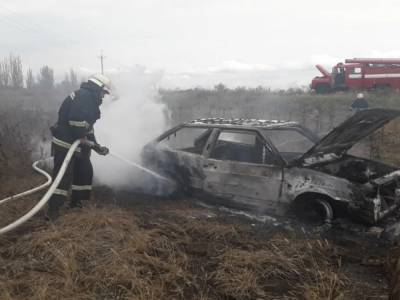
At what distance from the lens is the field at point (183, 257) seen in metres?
3.39

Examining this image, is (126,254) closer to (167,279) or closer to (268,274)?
(167,279)

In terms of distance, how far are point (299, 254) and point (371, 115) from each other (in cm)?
191

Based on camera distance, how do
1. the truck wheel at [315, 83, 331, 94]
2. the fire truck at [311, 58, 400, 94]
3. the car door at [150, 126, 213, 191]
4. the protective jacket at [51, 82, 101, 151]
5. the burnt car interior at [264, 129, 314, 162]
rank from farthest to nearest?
the truck wheel at [315, 83, 331, 94] → the fire truck at [311, 58, 400, 94] → the car door at [150, 126, 213, 191] → the burnt car interior at [264, 129, 314, 162] → the protective jacket at [51, 82, 101, 151]

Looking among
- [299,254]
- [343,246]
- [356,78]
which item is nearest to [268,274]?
[299,254]

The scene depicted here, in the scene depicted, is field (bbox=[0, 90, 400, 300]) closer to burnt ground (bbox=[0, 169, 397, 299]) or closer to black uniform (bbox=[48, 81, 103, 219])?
burnt ground (bbox=[0, 169, 397, 299])

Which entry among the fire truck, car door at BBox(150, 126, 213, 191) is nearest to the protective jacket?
car door at BBox(150, 126, 213, 191)

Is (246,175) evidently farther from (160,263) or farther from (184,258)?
(160,263)

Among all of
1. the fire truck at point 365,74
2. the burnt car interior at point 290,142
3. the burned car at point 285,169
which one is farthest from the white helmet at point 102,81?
the fire truck at point 365,74

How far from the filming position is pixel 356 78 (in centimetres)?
2003

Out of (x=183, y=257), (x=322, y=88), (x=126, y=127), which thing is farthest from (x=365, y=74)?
(x=183, y=257)

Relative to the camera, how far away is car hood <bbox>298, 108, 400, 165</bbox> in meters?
4.98

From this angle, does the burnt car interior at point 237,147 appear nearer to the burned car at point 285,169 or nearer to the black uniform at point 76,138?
the burned car at point 285,169

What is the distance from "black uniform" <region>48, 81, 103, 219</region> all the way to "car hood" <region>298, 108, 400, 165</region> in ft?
9.40

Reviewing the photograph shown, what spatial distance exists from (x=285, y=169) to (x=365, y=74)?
16676 mm
